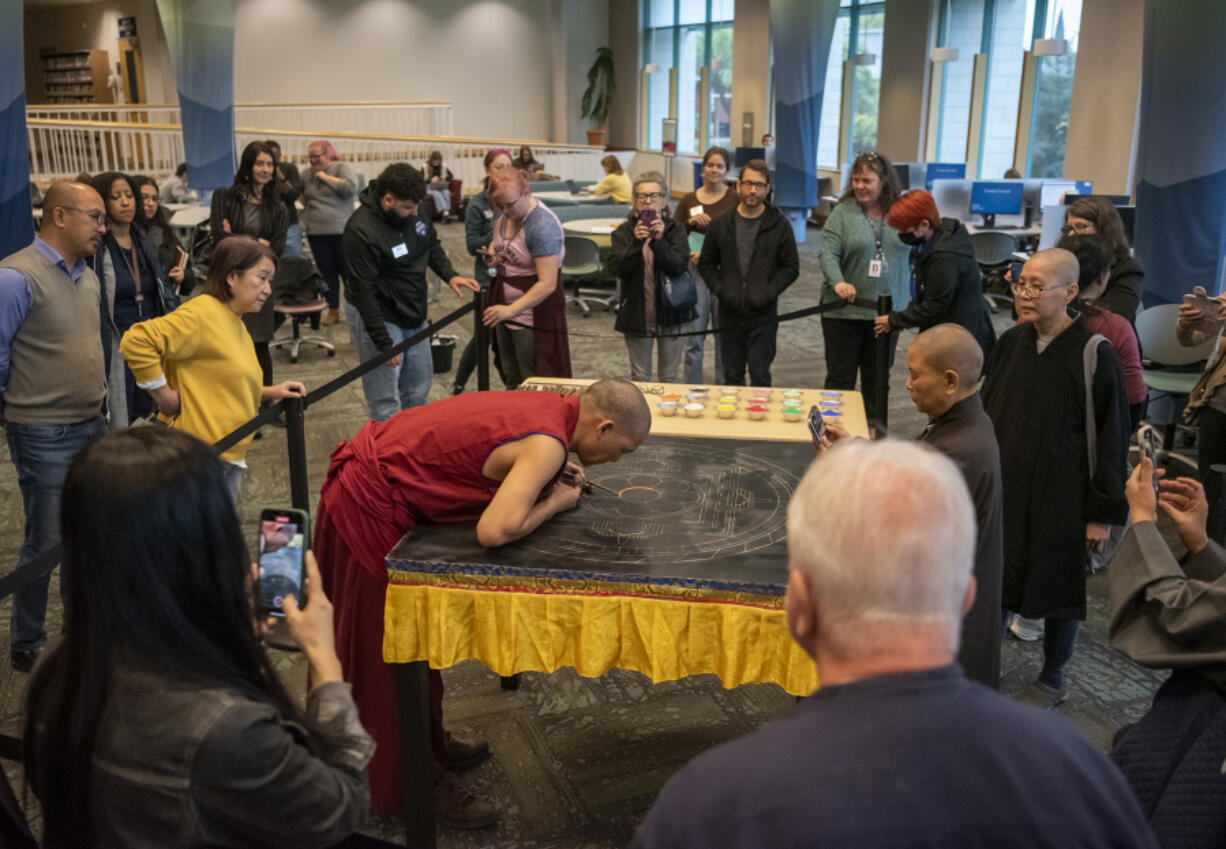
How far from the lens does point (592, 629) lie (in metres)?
2.44

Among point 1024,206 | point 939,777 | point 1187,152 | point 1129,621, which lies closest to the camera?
point 939,777

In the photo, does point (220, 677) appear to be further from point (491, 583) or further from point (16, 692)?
point (16, 692)

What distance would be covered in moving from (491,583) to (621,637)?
326mm

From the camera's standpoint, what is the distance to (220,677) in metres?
1.29

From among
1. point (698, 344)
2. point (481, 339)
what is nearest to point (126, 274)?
point (481, 339)

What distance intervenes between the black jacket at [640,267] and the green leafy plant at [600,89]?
15.9 metres

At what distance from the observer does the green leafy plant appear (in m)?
20.3

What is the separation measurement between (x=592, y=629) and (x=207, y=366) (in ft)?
5.08

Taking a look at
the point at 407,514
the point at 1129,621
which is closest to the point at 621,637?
the point at 407,514

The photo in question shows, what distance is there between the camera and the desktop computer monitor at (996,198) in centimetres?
958

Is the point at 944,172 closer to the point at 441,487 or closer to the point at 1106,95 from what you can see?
the point at 1106,95

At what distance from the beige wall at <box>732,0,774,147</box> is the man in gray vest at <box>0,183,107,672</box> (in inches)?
562

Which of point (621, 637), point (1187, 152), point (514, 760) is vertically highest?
point (1187, 152)

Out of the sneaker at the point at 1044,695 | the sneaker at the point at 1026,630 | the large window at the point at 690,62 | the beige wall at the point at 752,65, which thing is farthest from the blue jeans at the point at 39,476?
the large window at the point at 690,62
